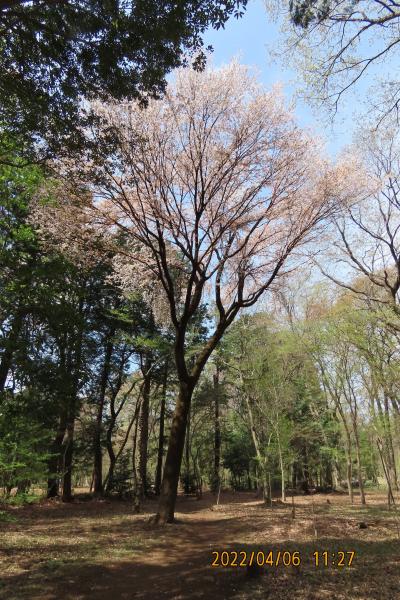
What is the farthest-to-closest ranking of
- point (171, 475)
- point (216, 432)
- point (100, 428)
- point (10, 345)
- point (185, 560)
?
point (216, 432)
point (100, 428)
point (171, 475)
point (10, 345)
point (185, 560)

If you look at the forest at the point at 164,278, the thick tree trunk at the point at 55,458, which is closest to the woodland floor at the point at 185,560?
the forest at the point at 164,278

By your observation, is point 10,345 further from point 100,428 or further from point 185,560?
point 100,428

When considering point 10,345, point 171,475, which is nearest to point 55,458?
→ point 171,475

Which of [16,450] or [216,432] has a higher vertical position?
[216,432]

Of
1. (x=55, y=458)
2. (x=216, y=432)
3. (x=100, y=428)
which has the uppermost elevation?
(x=216, y=432)

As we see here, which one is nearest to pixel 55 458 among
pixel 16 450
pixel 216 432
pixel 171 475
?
pixel 171 475

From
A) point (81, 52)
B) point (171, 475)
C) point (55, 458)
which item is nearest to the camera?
point (81, 52)

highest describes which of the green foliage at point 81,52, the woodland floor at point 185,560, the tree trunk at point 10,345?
the green foliage at point 81,52

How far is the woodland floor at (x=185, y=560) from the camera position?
4898 mm

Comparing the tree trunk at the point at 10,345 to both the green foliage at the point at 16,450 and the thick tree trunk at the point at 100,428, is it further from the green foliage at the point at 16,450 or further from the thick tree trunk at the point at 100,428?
the thick tree trunk at the point at 100,428

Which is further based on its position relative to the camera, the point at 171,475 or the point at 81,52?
the point at 171,475

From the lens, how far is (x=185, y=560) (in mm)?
6516
